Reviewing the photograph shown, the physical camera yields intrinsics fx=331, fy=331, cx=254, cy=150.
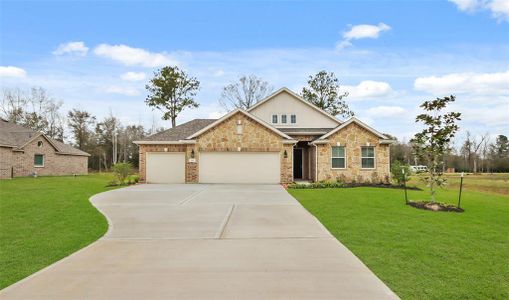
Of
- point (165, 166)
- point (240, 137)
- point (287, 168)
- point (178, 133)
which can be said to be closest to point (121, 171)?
point (165, 166)

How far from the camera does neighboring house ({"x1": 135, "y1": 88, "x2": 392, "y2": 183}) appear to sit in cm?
2055

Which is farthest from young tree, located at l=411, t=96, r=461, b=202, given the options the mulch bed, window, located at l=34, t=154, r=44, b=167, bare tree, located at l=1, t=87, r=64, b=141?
bare tree, located at l=1, t=87, r=64, b=141

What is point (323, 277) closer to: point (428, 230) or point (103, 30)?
point (428, 230)

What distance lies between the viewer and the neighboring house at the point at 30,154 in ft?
83.4

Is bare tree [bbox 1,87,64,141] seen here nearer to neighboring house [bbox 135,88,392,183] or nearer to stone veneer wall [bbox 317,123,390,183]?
neighboring house [bbox 135,88,392,183]

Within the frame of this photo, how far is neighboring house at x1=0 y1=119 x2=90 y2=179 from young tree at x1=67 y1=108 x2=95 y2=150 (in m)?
12.2

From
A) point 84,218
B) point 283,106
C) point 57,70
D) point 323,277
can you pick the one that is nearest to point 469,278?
point 323,277

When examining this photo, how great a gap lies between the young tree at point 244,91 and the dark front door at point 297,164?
1878 cm

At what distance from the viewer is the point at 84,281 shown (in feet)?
14.5

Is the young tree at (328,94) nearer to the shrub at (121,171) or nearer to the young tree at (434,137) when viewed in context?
the shrub at (121,171)

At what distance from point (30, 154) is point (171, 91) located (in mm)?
16240

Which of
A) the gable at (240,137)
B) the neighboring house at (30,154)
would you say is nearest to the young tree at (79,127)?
the neighboring house at (30,154)

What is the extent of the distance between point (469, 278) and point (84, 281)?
518 centimetres

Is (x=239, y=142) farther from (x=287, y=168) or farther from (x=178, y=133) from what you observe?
(x=178, y=133)
